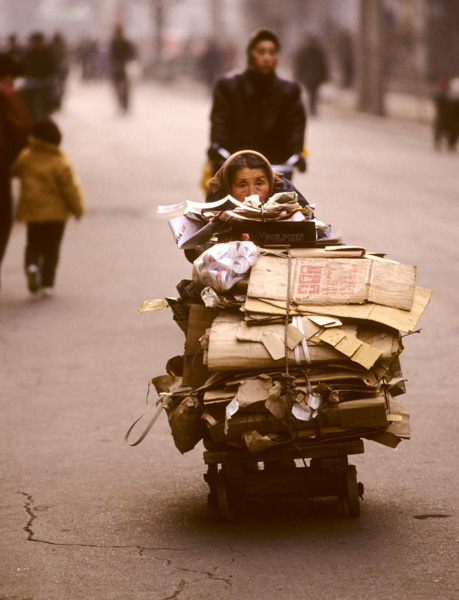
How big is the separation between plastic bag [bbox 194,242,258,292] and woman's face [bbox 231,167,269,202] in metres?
0.74

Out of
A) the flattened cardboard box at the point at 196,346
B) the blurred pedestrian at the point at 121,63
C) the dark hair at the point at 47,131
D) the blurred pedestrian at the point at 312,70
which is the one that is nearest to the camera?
the flattened cardboard box at the point at 196,346

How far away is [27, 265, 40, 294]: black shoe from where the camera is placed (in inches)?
429

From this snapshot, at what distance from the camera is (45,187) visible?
10953 mm

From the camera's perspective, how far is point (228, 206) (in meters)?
5.66

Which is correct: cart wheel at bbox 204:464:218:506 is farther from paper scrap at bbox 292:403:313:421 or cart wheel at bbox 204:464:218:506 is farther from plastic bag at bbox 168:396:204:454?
paper scrap at bbox 292:403:313:421

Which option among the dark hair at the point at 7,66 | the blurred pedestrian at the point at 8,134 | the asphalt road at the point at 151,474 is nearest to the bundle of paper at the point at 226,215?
the asphalt road at the point at 151,474

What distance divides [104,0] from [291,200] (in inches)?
4594

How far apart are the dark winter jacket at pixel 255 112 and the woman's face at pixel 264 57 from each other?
6 cm

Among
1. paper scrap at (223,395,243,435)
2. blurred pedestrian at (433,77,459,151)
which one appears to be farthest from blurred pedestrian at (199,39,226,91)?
paper scrap at (223,395,243,435)

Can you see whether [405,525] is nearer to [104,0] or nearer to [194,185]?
[194,185]

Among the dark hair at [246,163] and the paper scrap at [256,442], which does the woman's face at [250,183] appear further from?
the paper scrap at [256,442]

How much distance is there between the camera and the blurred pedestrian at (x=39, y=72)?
28.4 meters

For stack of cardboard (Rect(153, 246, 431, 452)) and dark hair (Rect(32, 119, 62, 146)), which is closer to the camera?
stack of cardboard (Rect(153, 246, 431, 452))

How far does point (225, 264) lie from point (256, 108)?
473 cm
